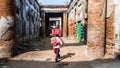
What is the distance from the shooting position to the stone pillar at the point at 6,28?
33.5 ft

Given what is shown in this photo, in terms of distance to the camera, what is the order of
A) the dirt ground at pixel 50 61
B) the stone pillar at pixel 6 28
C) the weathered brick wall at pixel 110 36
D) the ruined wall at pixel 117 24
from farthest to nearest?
the stone pillar at pixel 6 28, the weathered brick wall at pixel 110 36, the ruined wall at pixel 117 24, the dirt ground at pixel 50 61

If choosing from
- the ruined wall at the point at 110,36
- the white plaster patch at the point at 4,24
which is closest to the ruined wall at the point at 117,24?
the ruined wall at the point at 110,36

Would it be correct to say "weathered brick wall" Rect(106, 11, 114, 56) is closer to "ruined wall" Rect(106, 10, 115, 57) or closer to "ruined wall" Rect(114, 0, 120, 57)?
"ruined wall" Rect(106, 10, 115, 57)

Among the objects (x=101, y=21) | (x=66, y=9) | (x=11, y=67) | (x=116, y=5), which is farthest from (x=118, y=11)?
(x=66, y=9)

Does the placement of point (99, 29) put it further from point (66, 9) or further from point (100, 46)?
point (66, 9)

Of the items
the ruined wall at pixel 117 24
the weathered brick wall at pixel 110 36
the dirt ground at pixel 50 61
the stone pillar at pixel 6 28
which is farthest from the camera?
the stone pillar at pixel 6 28

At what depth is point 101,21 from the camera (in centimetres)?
1028

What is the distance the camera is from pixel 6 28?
408 inches

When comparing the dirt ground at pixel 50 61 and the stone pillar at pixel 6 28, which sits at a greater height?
the stone pillar at pixel 6 28

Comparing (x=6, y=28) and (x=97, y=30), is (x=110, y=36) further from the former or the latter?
(x=6, y=28)

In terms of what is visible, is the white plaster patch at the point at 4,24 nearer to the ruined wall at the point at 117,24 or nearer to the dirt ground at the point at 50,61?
the dirt ground at the point at 50,61

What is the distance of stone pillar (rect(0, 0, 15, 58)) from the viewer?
10.2 m

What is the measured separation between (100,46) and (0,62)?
3.91 m

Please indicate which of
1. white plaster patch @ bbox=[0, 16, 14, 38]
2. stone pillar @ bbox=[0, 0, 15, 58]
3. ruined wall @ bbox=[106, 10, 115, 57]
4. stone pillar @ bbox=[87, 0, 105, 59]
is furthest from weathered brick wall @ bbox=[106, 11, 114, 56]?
white plaster patch @ bbox=[0, 16, 14, 38]
